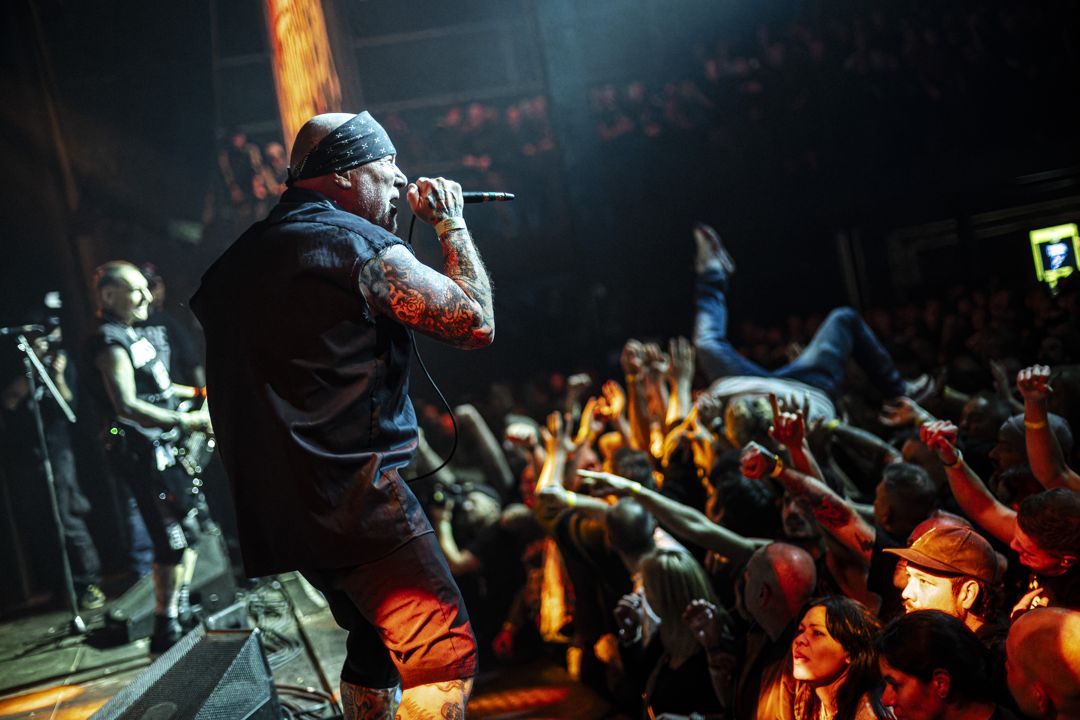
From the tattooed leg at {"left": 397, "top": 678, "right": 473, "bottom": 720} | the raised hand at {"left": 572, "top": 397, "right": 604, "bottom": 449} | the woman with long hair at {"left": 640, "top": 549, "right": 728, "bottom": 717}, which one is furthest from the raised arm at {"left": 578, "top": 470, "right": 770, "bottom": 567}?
the tattooed leg at {"left": 397, "top": 678, "right": 473, "bottom": 720}

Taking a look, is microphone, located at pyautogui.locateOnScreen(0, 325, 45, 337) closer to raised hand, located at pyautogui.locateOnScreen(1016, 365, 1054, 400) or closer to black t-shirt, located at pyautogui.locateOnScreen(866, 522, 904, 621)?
black t-shirt, located at pyautogui.locateOnScreen(866, 522, 904, 621)

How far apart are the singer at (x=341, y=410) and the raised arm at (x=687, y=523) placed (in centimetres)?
172

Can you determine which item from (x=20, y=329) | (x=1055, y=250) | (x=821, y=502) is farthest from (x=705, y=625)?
(x=1055, y=250)

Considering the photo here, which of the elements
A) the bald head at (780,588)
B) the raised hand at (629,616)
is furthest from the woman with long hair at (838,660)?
the raised hand at (629,616)

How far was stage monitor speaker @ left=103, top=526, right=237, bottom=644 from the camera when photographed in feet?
14.5

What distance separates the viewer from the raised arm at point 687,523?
322 cm

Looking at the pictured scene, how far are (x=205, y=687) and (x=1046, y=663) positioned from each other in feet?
6.36

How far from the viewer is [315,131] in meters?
1.81

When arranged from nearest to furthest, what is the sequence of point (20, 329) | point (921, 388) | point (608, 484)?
point (608, 484) < point (20, 329) < point (921, 388)

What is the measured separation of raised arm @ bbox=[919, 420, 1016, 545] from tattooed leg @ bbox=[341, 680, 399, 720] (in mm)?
1641

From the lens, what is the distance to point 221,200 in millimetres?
6812

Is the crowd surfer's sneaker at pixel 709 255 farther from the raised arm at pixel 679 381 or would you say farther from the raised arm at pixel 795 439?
the raised arm at pixel 795 439

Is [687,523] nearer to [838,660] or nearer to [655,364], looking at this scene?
[838,660]

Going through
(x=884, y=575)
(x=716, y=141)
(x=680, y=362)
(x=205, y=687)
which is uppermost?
(x=716, y=141)
